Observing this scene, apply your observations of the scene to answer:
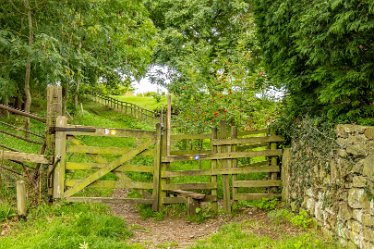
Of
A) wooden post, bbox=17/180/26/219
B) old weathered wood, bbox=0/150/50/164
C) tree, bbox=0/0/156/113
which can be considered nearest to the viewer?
wooden post, bbox=17/180/26/219

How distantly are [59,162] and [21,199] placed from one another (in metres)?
1.12

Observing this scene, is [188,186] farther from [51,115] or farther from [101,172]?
[51,115]

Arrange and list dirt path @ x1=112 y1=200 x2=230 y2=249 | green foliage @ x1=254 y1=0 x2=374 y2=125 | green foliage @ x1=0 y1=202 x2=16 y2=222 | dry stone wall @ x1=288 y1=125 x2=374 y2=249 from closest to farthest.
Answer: dry stone wall @ x1=288 y1=125 x2=374 y2=249
green foliage @ x1=254 y1=0 x2=374 y2=125
dirt path @ x1=112 y1=200 x2=230 y2=249
green foliage @ x1=0 y1=202 x2=16 y2=222

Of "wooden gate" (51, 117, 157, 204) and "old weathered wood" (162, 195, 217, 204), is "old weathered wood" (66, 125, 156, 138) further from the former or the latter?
"old weathered wood" (162, 195, 217, 204)

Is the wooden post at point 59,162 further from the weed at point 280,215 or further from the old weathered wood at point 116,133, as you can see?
the weed at point 280,215

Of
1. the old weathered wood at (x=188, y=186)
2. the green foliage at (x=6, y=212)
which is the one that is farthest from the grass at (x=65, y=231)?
the old weathered wood at (x=188, y=186)

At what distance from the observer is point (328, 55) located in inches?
223

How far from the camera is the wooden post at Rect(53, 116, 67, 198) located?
7957 millimetres

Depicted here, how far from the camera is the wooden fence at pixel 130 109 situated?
89.9ft

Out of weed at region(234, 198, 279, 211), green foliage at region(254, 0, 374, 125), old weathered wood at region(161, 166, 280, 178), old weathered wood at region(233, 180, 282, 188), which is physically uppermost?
green foliage at region(254, 0, 374, 125)

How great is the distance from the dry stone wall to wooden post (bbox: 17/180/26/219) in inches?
198

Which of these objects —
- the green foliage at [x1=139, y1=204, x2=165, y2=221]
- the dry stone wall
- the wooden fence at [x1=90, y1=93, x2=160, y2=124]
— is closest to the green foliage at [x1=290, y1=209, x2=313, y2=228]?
the dry stone wall

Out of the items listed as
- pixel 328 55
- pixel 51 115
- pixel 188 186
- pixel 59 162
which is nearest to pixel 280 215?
pixel 188 186

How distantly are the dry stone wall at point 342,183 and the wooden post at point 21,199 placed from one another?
502 cm
